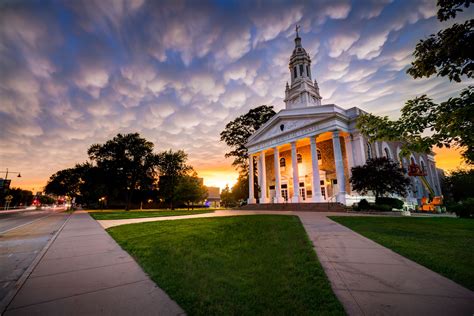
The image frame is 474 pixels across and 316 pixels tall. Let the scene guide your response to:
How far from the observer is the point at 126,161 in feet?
138

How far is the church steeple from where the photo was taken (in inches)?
1567

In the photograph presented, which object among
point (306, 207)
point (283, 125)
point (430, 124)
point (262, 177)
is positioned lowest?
point (306, 207)

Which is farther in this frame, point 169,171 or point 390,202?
point 169,171

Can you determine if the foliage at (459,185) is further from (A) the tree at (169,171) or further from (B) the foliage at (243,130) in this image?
(A) the tree at (169,171)

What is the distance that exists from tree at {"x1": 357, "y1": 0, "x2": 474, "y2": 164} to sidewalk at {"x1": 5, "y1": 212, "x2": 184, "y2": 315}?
542 centimetres

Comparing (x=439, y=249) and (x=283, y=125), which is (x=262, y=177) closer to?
(x=283, y=125)

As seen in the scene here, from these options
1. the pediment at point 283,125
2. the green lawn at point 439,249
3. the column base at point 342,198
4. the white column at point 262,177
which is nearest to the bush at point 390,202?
the column base at point 342,198

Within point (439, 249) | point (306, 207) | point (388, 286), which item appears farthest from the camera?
point (306, 207)

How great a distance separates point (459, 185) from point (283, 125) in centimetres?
3816

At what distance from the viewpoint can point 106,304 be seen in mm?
2975

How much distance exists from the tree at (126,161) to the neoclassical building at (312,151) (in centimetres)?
2350

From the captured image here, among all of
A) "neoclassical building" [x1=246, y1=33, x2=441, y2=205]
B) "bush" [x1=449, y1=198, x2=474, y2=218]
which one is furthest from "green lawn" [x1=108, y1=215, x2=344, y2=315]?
"neoclassical building" [x1=246, y1=33, x2=441, y2=205]

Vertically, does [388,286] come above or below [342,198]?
below

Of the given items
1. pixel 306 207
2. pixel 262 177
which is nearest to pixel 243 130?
pixel 262 177
